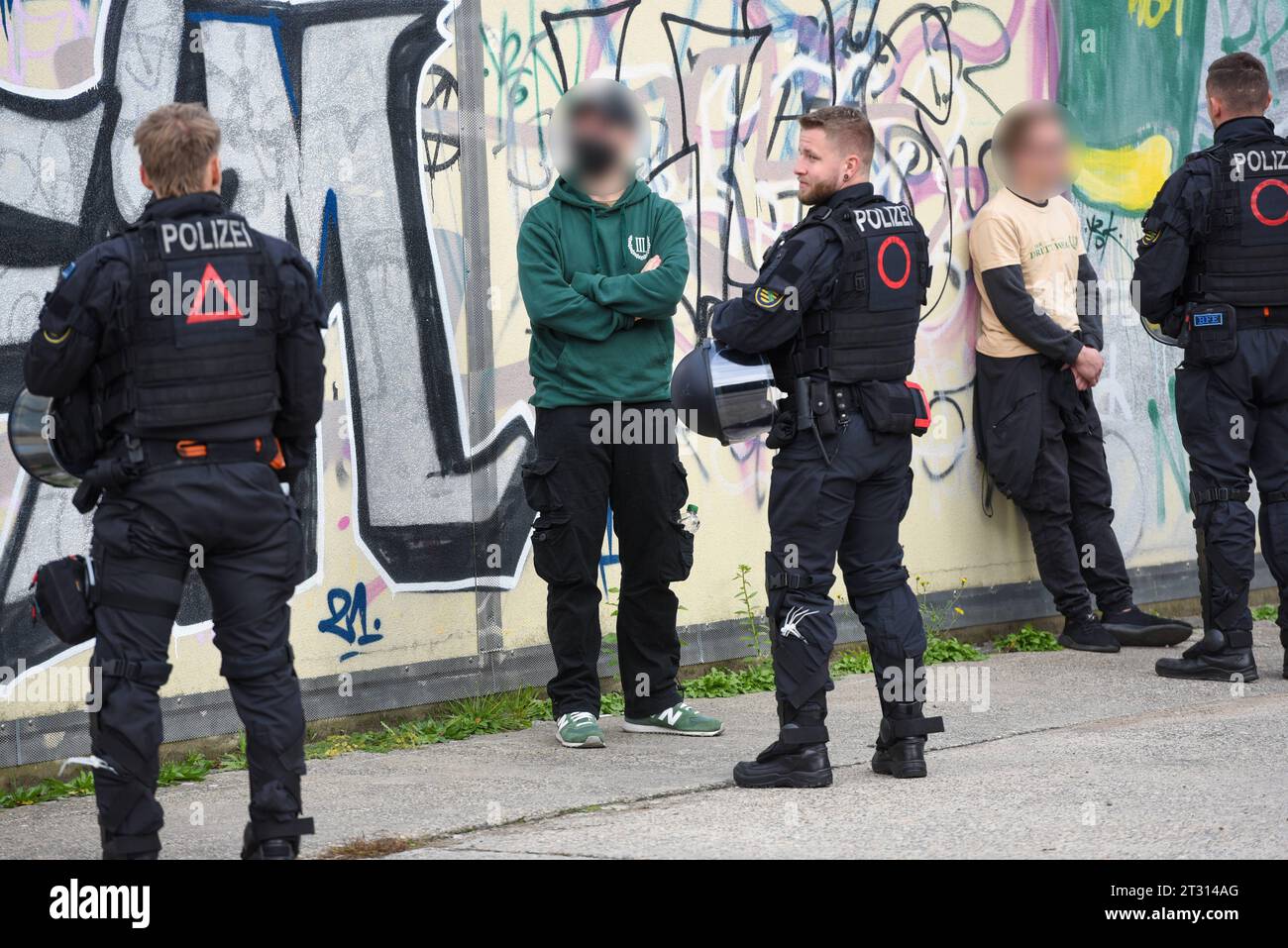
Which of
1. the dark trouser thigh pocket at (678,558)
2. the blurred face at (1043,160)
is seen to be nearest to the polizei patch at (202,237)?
the dark trouser thigh pocket at (678,558)

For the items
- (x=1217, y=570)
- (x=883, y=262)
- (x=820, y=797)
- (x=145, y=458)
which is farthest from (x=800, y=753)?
(x=1217, y=570)

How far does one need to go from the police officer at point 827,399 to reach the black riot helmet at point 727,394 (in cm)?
6

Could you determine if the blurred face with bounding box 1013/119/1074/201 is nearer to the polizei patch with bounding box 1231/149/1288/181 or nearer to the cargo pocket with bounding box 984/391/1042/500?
the cargo pocket with bounding box 984/391/1042/500

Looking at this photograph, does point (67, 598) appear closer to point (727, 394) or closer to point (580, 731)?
point (727, 394)

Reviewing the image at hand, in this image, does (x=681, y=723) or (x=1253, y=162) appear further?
(x=1253, y=162)

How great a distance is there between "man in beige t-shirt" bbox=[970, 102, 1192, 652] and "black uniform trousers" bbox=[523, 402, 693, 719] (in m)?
2.61

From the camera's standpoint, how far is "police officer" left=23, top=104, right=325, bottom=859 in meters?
4.26

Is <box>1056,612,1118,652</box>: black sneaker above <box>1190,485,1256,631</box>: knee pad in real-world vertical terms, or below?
below

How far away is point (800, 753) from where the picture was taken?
5.55 metres

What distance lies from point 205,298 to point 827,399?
2.07 m

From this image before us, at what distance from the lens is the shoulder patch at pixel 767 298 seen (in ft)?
17.6

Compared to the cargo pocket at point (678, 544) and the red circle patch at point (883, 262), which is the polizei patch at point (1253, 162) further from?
the cargo pocket at point (678, 544)

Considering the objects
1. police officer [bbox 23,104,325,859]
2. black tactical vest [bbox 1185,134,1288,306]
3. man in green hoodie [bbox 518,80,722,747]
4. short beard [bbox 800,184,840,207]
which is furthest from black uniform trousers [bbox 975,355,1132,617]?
police officer [bbox 23,104,325,859]

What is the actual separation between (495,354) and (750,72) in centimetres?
194
